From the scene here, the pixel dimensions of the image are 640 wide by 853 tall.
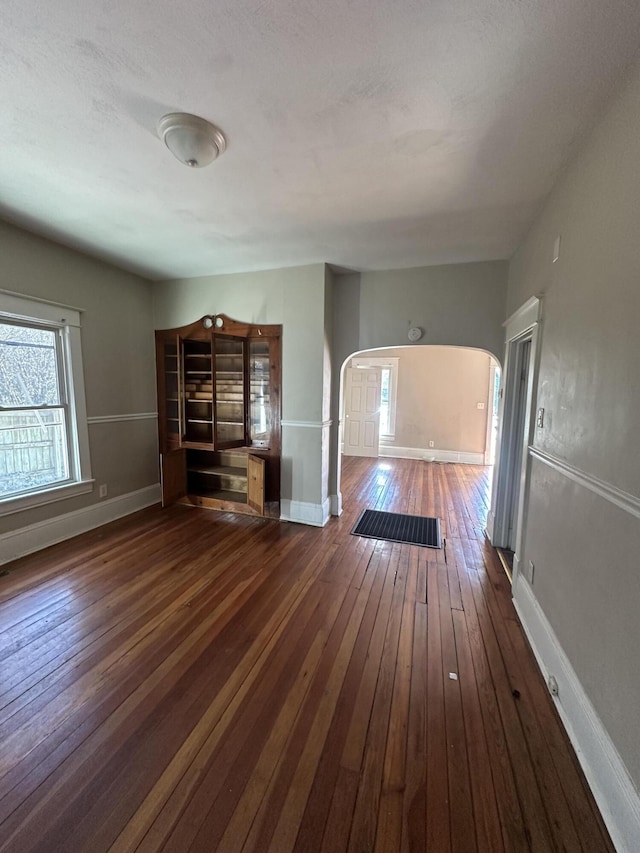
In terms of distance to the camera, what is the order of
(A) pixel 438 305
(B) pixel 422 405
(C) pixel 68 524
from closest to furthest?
(C) pixel 68 524, (A) pixel 438 305, (B) pixel 422 405

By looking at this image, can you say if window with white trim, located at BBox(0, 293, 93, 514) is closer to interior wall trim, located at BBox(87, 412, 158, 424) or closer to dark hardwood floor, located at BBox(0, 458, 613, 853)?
interior wall trim, located at BBox(87, 412, 158, 424)

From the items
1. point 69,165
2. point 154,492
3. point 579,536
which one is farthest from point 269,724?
point 154,492

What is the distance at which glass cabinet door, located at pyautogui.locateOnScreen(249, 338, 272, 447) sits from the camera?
12.6ft

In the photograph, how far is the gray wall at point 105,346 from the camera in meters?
2.83

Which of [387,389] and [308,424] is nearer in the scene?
[308,424]

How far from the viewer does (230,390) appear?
13.0ft

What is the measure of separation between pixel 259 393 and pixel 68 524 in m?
2.26

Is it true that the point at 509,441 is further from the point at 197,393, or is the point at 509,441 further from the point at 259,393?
the point at 197,393

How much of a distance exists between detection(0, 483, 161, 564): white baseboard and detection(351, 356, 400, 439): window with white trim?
463cm

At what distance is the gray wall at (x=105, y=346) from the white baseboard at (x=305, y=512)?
1.79 metres

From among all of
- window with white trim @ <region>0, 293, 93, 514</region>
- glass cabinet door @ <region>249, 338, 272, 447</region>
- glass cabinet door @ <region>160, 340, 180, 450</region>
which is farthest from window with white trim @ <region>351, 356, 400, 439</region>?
window with white trim @ <region>0, 293, 93, 514</region>

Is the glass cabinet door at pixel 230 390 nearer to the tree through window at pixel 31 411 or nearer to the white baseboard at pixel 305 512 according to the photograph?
the white baseboard at pixel 305 512

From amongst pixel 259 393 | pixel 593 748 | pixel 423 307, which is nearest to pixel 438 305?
pixel 423 307

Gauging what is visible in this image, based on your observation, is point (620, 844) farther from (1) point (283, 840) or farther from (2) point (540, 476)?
(2) point (540, 476)
